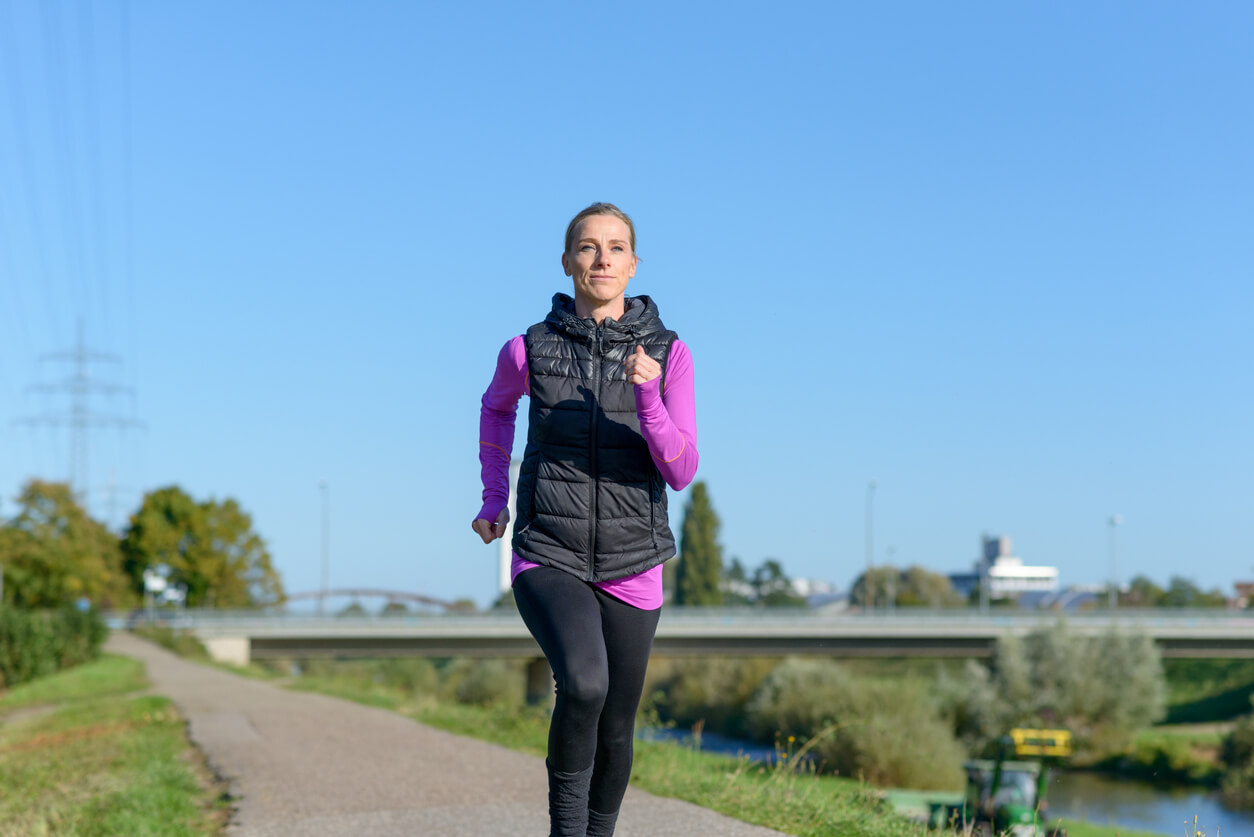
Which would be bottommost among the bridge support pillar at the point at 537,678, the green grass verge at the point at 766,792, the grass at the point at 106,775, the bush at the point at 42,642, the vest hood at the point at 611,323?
the bridge support pillar at the point at 537,678

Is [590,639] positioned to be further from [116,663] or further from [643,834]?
[116,663]

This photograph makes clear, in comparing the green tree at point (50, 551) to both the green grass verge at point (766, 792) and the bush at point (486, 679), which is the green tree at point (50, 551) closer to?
the bush at point (486, 679)

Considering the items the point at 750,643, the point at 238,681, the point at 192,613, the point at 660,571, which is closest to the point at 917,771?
the point at 238,681

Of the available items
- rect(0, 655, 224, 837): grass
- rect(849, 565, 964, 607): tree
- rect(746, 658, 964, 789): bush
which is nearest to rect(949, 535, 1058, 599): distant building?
rect(849, 565, 964, 607): tree

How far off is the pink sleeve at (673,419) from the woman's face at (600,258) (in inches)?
11.1

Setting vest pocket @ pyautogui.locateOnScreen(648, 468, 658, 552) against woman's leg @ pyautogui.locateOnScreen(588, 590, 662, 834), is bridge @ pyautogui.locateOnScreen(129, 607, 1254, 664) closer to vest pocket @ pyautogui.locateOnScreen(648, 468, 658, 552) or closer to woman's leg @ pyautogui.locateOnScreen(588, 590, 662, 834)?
woman's leg @ pyautogui.locateOnScreen(588, 590, 662, 834)

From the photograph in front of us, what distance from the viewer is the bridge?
51781 mm

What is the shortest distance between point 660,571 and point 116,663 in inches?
1401

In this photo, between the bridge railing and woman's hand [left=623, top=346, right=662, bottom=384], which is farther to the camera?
the bridge railing

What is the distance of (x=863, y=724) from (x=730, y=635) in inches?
1678

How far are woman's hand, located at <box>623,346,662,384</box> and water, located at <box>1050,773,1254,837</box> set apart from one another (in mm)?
29648

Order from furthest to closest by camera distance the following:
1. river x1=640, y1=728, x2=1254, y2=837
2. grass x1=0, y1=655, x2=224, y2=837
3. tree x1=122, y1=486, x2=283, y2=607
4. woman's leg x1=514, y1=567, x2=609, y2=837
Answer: tree x1=122, y1=486, x2=283, y2=607
river x1=640, y1=728, x2=1254, y2=837
grass x1=0, y1=655, x2=224, y2=837
woman's leg x1=514, y1=567, x2=609, y2=837

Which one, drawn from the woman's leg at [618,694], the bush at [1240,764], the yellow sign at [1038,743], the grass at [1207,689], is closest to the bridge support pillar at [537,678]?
the yellow sign at [1038,743]

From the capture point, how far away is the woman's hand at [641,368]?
3543 millimetres
